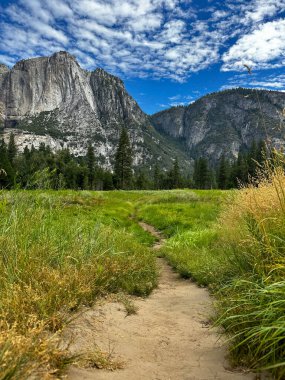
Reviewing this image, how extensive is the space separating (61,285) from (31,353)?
5.61 feet

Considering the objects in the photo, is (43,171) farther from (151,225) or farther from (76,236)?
(151,225)

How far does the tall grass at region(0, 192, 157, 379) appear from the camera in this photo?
8.79ft

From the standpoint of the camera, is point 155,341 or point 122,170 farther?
point 122,170

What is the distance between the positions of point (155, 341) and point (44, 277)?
170 centimetres

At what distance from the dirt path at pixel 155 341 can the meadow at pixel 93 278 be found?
216mm

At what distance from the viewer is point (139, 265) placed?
7.54 m

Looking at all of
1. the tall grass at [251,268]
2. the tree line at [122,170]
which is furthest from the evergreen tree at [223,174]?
the tall grass at [251,268]

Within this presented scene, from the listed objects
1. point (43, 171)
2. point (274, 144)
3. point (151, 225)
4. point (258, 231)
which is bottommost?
point (151, 225)

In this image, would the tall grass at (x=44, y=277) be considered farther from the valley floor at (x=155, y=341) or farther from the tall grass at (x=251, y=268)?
the tall grass at (x=251, y=268)

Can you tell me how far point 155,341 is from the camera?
4223 mm

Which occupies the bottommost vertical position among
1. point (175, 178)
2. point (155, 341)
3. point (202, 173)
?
point (155, 341)

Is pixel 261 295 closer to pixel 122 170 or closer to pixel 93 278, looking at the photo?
pixel 93 278

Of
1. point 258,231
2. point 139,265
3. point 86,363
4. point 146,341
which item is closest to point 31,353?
point 86,363

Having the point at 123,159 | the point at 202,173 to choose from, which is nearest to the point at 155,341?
the point at 123,159
